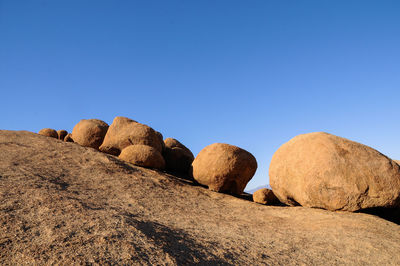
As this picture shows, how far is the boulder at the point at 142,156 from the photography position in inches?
471

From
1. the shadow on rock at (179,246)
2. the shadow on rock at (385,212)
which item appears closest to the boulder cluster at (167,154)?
the shadow on rock at (385,212)

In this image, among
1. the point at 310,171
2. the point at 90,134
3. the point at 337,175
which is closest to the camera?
the point at 337,175

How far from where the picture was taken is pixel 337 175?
788cm

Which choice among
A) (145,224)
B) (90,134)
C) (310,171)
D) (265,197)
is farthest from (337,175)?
(90,134)

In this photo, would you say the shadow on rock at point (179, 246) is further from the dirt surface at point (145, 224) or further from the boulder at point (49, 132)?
the boulder at point (49, 132)

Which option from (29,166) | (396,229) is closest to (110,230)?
(29,166)

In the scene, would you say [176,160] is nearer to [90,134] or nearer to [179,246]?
[90,134]

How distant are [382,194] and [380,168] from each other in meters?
0.70

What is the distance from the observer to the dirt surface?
367 cm

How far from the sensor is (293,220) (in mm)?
7645

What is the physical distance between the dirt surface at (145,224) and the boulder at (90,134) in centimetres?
398

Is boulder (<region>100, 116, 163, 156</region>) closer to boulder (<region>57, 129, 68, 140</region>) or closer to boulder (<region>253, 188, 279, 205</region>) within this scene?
boulder (<region>57, 129, 68, 140</region>)

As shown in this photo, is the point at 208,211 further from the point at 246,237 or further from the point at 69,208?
the point at 69,208

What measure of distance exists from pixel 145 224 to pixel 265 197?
21.0ft
